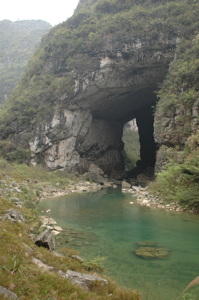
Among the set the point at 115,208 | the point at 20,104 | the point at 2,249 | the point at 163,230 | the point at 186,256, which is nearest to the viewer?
the point at 2,249

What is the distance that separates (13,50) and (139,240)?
92836 mm

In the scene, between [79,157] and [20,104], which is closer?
[20,104]

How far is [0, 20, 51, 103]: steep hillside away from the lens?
2753 inches

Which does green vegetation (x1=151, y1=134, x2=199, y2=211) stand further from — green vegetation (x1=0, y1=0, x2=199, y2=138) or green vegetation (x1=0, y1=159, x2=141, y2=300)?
green vegetation (x1=0, y1=0, x2=199, y2=138)

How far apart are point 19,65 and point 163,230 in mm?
77595

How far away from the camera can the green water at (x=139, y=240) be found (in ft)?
21.0

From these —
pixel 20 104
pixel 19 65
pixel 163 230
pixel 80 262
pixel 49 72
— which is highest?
pixel 19 65

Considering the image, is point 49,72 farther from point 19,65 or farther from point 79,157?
point 19,65

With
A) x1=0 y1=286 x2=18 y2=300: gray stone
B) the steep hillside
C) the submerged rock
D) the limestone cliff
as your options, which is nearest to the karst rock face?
the limestone cliff

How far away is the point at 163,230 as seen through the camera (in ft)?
37.1

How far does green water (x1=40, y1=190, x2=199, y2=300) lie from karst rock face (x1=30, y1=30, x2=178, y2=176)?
887 inches

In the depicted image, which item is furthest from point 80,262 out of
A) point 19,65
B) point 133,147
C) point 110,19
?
point 19,65

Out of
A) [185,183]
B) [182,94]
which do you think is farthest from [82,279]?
[182,94]

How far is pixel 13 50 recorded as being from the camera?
291 feet
